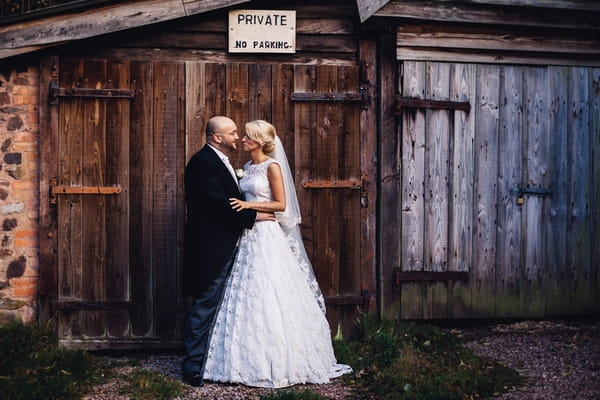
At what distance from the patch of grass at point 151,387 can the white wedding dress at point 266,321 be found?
0.32 m

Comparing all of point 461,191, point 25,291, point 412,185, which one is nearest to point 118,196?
point 25,291

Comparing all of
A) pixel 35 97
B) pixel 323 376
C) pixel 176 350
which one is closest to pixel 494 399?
pixel 323 376

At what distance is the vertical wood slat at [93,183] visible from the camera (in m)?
6.38

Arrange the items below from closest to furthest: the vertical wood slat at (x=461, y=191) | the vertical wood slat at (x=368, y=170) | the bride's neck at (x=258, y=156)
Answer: the bride's neck at (x=258, y=156) → the vertical wood slat at (x=368, y=170) → the vertical wood slat at (x=461, y=191)

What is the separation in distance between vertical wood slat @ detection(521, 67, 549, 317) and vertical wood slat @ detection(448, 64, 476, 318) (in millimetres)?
562

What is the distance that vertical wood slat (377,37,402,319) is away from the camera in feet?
22.1

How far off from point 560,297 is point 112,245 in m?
4.29

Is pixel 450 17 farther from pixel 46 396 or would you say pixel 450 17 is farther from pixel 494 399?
pixel 46 396

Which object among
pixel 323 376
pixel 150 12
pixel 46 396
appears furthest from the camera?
pixel 150 12

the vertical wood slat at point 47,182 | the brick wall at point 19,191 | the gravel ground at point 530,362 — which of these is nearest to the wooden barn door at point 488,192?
the gravel ground at point 530,362

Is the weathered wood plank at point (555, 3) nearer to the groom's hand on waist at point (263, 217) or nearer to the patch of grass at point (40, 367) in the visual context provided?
the groom's hand on waist at point (263, 217)

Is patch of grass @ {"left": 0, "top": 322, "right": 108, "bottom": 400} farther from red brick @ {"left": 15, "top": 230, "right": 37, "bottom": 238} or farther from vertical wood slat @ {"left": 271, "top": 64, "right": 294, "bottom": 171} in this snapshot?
vertical wood slat @ {"left": 271, "top": 64, "right": 294, "bottom": 171}

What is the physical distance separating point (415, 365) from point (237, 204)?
192 cm

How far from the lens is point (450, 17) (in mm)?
6668
